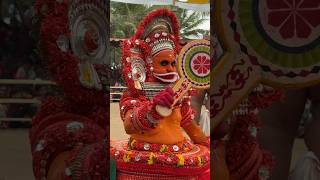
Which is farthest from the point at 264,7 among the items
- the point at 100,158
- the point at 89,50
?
the point at 100,158

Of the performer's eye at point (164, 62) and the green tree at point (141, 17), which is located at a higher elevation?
the green tree at point (141, 17)

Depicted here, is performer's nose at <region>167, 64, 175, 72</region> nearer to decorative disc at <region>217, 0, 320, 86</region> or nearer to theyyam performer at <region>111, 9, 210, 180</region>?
theyyam performer at <region>111, 9, 210, 180</region>

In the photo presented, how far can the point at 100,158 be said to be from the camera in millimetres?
1473

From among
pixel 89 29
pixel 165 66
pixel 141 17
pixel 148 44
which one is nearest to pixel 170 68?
pixel 165 66

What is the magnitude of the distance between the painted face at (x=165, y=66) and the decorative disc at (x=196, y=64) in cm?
13

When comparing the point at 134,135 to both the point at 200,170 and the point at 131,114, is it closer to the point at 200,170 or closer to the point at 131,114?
the point at 131,114

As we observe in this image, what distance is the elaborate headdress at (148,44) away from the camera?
12.1 feet

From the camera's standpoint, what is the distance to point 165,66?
3.70 m

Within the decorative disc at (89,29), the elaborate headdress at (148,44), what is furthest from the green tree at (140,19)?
the decorative disc at (89,29)

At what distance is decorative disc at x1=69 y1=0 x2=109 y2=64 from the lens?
4.81ft

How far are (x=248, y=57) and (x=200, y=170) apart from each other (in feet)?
6.73

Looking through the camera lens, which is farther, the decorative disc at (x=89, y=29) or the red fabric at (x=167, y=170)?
the red fabric at (x=167, y=170)

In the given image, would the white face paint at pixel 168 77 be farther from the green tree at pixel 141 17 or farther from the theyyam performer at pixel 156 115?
the green tree at pixel 141 17

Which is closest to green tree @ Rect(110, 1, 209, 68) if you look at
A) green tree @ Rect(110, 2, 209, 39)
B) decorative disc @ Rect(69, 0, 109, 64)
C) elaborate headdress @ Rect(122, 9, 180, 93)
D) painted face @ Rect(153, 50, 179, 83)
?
green tree @ Rect(110, 2, 209, 39)
